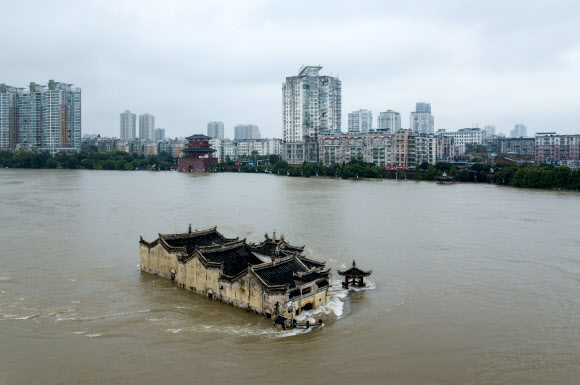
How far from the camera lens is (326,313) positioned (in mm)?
14164

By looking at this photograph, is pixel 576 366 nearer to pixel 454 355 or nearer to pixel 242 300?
pixel 454 355

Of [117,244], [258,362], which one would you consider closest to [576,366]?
[258,362]

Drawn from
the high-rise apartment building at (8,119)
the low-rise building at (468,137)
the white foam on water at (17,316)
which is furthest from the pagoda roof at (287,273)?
the low-rise building at (468,137)

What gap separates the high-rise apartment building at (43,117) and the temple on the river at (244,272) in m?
95.6

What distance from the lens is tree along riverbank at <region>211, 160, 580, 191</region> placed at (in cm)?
5172

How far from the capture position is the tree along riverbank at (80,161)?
88.6 meters

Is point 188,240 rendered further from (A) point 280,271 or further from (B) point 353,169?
(B) point 353,169

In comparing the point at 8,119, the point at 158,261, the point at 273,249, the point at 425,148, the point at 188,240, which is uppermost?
the point at 8,119

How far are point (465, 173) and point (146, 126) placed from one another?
A: 5710 inches

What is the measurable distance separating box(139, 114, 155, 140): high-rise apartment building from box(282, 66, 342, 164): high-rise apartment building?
102m

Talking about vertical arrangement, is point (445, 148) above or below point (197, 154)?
above

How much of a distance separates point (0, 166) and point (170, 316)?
95.0m

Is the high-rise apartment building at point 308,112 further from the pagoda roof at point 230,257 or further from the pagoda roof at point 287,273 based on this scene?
the pagoda roof at point 287,273

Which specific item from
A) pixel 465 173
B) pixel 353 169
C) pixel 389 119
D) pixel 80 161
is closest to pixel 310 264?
pixel 465 173
